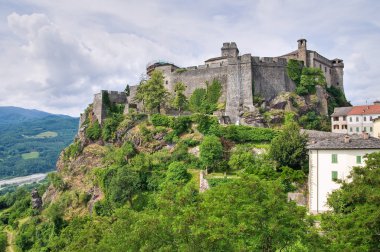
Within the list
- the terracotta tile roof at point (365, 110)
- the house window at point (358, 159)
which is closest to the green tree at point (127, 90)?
the terracotta tile roof at point (365, 110)

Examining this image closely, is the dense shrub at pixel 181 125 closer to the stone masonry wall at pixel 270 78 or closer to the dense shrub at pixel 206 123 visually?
the dense shrub at pixel 206 123

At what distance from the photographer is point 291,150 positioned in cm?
4794

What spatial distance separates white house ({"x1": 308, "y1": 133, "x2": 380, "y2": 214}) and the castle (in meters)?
22.3

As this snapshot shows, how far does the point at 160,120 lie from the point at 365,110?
1284 inches

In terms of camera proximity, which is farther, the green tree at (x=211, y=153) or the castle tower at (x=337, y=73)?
the castle tower at (x=337, y=73)

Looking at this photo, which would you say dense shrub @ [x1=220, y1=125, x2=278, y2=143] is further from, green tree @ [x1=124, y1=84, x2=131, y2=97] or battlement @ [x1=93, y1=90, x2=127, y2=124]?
green tree @ [x1=124, y1=84, x2=131, y2=97]

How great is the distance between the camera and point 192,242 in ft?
63.8

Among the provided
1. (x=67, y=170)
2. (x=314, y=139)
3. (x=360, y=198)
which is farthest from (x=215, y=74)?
(x=360, y=198)

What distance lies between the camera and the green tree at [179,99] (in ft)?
228

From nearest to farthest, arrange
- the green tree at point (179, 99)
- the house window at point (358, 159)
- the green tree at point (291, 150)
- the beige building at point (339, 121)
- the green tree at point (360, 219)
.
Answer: the green tree at point (360, 219)
the house window at point (358, 159)
the green tree at point (291, 150)
the beige building at point (339, 121)
the green tree at point (179, 99)

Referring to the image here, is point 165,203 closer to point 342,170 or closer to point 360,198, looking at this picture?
point 360,198

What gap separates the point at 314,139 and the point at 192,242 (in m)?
36.9

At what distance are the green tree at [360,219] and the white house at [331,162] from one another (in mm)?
18124

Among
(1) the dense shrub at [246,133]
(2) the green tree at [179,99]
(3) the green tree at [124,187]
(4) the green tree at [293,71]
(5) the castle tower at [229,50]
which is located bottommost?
(3) the green tree at [124,187]
